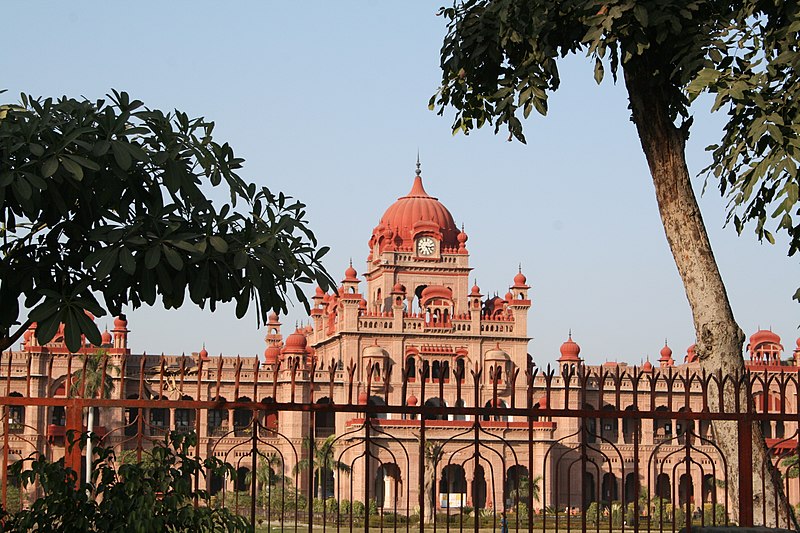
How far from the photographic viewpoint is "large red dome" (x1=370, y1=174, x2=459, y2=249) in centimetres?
5606

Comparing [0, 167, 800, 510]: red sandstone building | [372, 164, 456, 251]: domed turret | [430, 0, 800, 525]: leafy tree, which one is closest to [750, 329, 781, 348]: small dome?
[0, 167, 800, 510]: red sandstone building

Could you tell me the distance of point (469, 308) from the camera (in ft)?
181

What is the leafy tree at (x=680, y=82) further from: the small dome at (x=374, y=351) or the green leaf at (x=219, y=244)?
the small dome at (x=374, y=351)

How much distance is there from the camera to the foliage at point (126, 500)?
5.89 metres

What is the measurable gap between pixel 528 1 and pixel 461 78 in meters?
1.41

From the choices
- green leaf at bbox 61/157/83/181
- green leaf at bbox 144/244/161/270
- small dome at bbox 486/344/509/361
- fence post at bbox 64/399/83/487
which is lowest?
fence post at bbox 64/399/83/487

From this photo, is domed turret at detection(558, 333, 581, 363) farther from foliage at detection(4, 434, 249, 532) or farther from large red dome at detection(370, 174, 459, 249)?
foliage at detection(4, 434, 249, 532)

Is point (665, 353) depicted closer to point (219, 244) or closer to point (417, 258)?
point (417, 258)

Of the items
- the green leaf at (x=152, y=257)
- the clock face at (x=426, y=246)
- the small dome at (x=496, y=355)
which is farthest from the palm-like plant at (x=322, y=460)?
the clock face at (x=426, y=246)

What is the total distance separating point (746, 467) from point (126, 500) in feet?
13.2

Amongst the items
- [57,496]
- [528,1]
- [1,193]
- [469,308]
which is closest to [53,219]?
[1,193]

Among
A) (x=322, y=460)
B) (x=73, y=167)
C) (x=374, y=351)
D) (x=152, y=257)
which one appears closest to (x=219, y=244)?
(x=152, y=257)

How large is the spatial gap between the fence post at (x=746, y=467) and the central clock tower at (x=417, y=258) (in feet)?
153

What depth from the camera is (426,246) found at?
184 ft
